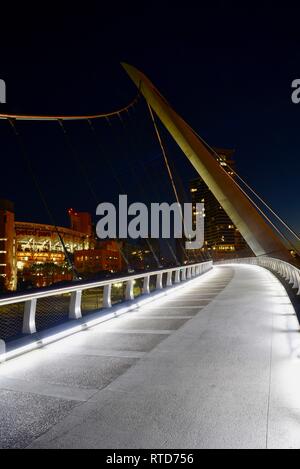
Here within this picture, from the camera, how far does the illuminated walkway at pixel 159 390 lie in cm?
331

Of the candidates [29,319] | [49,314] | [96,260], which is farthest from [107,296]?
[96,260]

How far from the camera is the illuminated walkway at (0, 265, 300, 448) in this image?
3.31 metres

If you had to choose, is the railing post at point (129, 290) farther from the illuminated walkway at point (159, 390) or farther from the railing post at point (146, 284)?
the illuminated walkway at point (159, 390)

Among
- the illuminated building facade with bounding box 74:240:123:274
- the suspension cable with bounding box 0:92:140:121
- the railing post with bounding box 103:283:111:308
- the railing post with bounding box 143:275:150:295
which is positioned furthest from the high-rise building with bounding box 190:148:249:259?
the railing post with bounding box 103:283:111:308

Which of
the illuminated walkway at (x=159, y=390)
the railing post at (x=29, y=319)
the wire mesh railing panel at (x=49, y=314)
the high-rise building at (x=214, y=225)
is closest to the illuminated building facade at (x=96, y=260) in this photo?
the high-rise building at (x=214, y=225)

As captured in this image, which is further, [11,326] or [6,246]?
[6,246]

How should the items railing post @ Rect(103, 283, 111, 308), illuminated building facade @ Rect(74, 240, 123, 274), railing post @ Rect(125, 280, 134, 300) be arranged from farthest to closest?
illuminated building facade @ Rect(74, 240, 123, 274) < railing post @ Rect(125, 280, 134, 300) < railing post @ Rect(103, 283, 111, 308)

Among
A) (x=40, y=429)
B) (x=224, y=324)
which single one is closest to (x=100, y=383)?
(x=40, y=429)

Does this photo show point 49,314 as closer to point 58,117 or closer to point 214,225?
point 58,117

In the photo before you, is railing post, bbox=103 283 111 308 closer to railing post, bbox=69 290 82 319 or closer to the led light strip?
the led light strip

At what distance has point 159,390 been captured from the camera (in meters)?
4.46

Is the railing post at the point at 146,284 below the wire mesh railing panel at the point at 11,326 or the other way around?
the other way around

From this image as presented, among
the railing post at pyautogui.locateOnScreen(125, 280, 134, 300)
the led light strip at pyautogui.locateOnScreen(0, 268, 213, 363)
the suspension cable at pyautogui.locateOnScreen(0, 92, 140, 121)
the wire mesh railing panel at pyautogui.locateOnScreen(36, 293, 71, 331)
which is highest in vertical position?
the suspension cable at pyautogui.locateOnScreen(0, 92, 140, 121)
